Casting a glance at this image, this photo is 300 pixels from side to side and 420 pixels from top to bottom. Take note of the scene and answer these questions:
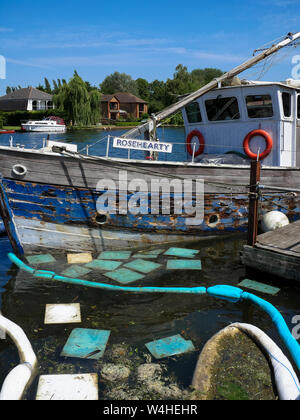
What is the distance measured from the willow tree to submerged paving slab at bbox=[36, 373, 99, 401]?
5641 centimetres

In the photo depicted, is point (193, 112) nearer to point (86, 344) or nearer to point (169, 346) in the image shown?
point (169, 346)

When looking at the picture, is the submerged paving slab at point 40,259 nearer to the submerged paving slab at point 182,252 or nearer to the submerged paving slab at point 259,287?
the submerged paving slab at point 182,252

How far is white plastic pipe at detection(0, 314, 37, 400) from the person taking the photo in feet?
12.8

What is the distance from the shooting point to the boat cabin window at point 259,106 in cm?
988

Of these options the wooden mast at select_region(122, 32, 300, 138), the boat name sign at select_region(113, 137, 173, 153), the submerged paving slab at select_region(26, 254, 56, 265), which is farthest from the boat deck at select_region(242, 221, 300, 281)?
the submerged paving slab at select_region(26, 254, 56, 265)

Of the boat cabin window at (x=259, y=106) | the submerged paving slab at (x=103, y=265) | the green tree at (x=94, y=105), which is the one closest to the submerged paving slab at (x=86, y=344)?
the submerged paving slab at (x=103, y=265)

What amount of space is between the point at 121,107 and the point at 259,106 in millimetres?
82473

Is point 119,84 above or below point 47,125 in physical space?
above

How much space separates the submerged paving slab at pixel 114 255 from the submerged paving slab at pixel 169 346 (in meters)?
3.31

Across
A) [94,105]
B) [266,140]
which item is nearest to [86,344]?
[266,140]

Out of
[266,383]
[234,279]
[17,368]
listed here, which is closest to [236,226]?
[234,279]

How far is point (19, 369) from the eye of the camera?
4242mm

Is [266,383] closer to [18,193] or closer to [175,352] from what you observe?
[175,352]

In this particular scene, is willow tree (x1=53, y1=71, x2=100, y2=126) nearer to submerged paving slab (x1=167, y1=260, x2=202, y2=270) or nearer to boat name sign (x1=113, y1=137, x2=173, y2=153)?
boat name sign (x1=113, y1=137, x2=173, y2=153)
